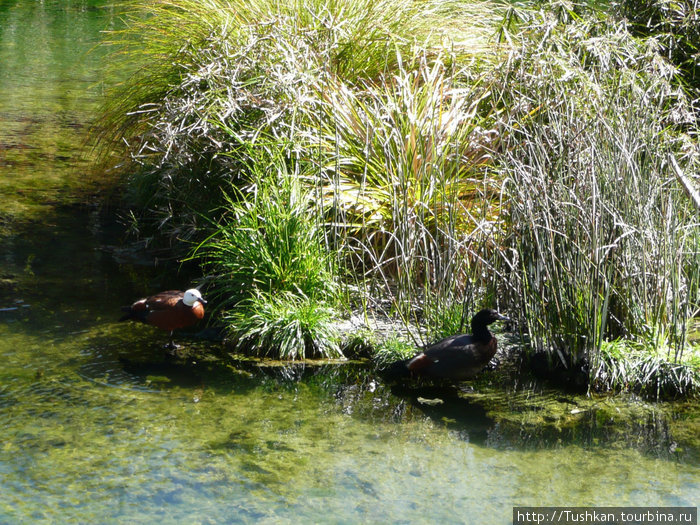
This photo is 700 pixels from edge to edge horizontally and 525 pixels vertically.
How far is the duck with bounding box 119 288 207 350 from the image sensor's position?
219 inches

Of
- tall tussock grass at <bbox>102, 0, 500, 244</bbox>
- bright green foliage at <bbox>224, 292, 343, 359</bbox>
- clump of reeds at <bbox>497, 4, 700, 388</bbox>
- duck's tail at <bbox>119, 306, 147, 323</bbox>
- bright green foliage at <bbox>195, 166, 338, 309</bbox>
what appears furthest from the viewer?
tall tussock grass at <bbox>102, 0, 500, 244</bbox>

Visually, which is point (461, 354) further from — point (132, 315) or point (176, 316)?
point (132, 315)

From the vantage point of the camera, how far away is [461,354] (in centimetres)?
495

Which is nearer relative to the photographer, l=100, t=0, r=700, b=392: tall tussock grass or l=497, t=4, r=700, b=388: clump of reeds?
l=497, t=4, r=700, b=388: clump of reeds

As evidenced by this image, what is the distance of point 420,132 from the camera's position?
586 cm

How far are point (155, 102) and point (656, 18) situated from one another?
4.81 meters

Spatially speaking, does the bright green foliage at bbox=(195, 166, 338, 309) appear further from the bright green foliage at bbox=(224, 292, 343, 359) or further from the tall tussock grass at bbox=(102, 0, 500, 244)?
the tall tussock grass at bbox=(102, 0, 500, 244)

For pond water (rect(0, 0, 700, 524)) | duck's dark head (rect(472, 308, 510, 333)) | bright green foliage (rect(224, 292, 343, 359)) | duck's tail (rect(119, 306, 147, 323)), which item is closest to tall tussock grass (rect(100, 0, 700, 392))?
bright green foliage (rect(224, 292, 343, 359))

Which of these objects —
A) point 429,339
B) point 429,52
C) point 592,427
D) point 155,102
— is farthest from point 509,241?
point 155,102

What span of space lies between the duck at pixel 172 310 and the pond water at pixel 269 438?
199 mm

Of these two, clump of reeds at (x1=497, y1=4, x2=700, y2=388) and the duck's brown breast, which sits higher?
clump of reeds at (x1=497, y1=4, x2=700, y2=388)

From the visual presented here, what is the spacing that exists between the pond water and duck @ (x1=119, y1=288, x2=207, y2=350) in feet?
0.65

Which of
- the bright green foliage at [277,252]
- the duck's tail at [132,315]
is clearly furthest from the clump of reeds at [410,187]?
the duck's tail at [132,315]

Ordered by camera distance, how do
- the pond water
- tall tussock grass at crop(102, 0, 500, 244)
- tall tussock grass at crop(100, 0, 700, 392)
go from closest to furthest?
1. the pond water
2. tall tussock grass at crop(100, 0, 700, 392)
3. tall tussock grass at crop(102, 0, 500, 244)
